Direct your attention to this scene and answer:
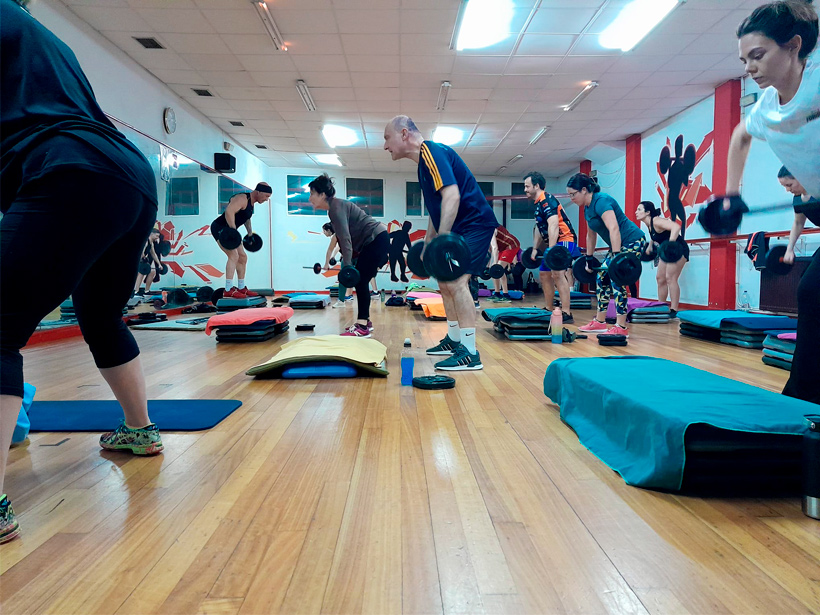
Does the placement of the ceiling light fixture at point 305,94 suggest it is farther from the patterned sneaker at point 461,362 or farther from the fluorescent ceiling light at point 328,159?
the patterned sneaker at point 461,362

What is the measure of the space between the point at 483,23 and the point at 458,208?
338cm

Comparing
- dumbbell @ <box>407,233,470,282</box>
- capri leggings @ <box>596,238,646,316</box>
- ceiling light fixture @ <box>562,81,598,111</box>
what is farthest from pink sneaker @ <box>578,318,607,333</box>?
ceiling light fixture @ <box>562,81,598,111</box>

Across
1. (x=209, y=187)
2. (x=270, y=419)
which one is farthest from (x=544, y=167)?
(x=270, y=419)

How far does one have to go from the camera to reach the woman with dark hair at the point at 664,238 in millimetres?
6320

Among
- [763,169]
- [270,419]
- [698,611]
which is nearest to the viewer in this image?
[698,611]

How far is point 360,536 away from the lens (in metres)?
1.16

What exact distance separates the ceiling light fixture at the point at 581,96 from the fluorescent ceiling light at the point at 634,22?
1.06 m

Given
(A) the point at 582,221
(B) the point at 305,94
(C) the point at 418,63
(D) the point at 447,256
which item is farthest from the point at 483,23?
(A) the point at 582,221

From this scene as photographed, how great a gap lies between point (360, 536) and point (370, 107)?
305 inches

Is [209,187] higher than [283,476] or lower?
higher

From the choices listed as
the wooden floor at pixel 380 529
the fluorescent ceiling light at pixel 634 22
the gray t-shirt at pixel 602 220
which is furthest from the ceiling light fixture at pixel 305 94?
the wooden floor at pixel 380 529

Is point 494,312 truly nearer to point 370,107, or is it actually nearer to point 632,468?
point 632,468

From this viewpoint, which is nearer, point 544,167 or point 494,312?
point 494,312

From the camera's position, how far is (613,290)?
4938 millimetres
